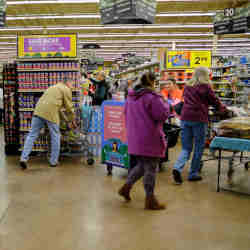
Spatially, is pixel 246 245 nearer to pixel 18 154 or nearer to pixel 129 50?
pixel 18 154

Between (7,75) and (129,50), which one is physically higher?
(129,50)

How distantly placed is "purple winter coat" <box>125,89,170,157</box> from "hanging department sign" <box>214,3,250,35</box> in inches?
278

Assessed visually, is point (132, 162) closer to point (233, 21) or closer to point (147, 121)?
point (147, 121)

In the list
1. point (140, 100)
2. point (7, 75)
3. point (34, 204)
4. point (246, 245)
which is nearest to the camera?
point (246, 245)

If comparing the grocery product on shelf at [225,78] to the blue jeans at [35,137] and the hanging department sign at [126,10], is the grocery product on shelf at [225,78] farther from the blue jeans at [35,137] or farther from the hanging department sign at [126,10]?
the blue jeans at [35,137]

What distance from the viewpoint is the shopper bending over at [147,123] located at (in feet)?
11.3

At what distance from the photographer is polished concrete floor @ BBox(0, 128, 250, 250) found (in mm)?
2906

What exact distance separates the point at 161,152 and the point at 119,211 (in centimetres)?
82

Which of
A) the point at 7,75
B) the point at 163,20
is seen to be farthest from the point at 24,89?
the point at 163,20

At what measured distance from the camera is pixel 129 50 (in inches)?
812

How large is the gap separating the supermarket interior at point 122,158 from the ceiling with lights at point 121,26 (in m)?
1.98

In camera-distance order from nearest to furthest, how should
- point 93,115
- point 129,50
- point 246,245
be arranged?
point 246,245, point 93,115, point 129,50

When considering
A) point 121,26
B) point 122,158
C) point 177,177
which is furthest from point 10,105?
point 121,26

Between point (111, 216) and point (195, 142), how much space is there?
1.82 meters
